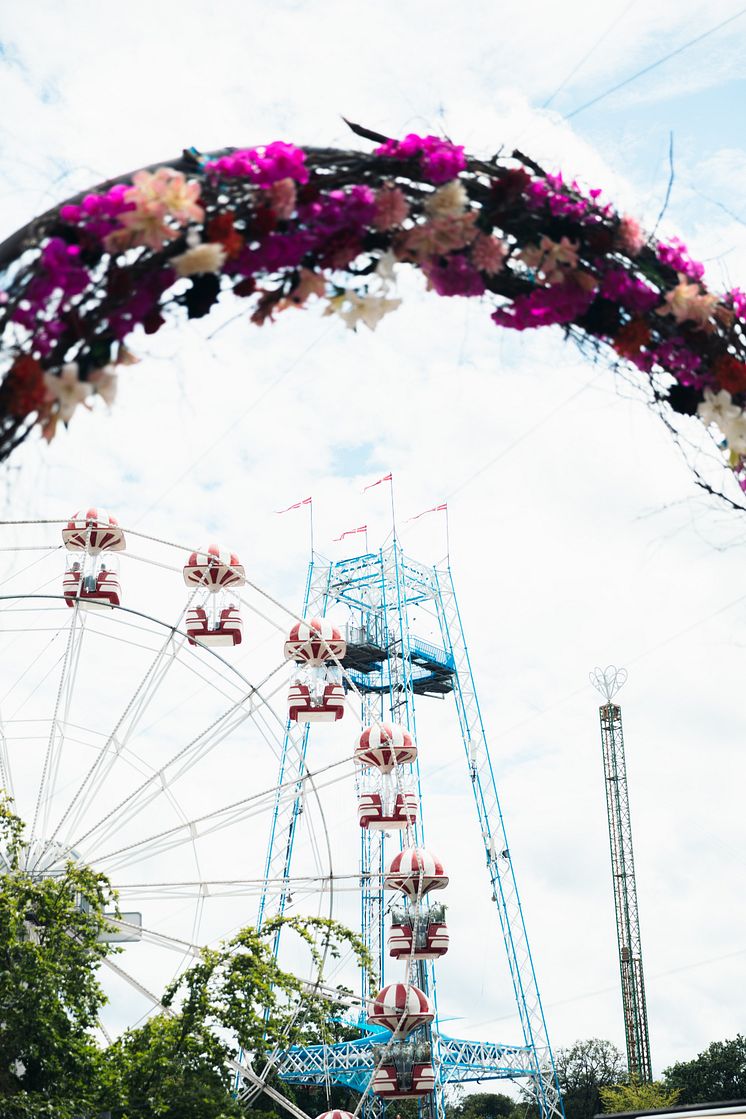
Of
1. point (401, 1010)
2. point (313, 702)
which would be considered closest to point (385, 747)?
point (313, 702)

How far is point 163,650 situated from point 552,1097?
26693mm

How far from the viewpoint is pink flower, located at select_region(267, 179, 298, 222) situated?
14.6ft

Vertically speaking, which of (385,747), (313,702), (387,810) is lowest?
(387,810)

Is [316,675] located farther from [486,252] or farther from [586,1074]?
[586,1074]

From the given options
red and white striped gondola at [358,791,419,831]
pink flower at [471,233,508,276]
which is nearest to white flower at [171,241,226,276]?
pink flower at [471,233,508,276]

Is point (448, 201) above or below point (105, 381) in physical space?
above

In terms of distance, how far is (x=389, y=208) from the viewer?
15.2 ft

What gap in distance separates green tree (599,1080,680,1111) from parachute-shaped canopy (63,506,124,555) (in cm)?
2966

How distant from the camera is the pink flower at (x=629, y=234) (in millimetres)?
4977

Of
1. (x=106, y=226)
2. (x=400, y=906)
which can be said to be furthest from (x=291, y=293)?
(x=400, y=906)

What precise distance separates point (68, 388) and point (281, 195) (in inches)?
40.4

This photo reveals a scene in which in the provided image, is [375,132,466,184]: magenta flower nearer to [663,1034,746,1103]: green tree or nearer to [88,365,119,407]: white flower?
[88,365,119,407]: white flower

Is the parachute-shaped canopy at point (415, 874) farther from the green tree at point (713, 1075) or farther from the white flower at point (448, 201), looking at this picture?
the green tree at point (713, 1075)

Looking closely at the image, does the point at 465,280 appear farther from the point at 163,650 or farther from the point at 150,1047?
the point at 163,650
